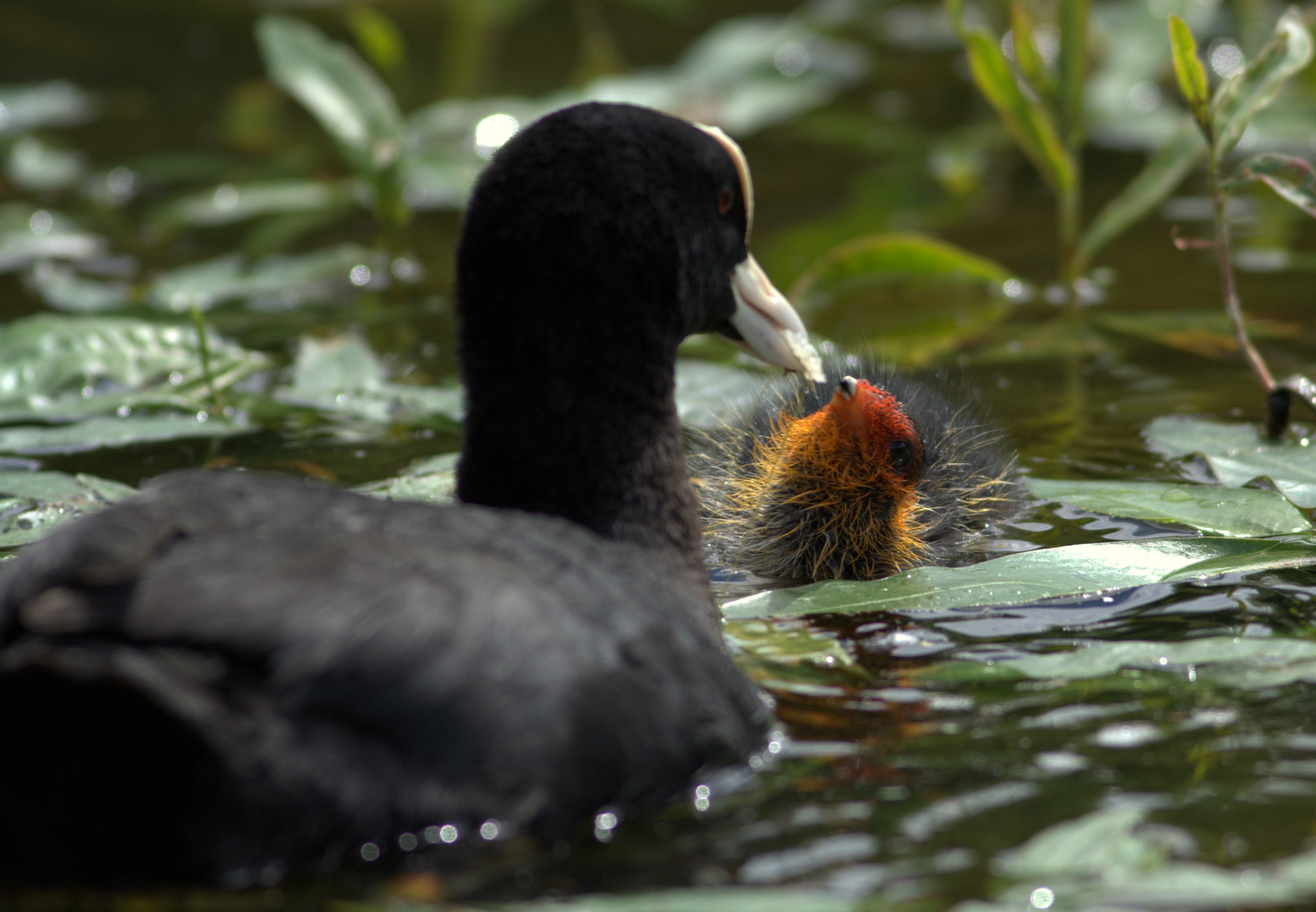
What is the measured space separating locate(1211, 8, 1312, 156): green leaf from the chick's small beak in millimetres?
1357

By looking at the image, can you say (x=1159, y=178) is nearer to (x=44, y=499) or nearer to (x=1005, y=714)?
(x=1005, y=714)

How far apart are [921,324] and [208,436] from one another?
9.45 feet

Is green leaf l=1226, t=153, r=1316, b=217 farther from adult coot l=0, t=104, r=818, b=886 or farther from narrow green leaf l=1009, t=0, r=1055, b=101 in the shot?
adult coot l=0, t=104, r=818, b=886

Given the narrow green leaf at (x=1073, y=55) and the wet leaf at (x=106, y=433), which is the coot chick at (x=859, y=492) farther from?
the narrow green leaf at (x=1073, y=55)

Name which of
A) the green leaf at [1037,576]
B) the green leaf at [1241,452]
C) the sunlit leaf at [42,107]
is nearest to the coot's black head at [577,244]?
the green leaf at [1037,576]

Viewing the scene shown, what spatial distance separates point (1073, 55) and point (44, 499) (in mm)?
3806

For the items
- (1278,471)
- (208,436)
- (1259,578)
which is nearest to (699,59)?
(208,436)

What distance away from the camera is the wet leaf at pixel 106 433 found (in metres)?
4.67

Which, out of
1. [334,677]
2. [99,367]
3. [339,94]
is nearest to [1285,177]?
[334,677]

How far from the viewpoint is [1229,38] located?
32.4ft

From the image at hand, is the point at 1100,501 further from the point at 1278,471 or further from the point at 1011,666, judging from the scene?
the point at 1011,666

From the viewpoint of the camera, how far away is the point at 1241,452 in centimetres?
431

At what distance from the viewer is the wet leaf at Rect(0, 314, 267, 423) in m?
4.91

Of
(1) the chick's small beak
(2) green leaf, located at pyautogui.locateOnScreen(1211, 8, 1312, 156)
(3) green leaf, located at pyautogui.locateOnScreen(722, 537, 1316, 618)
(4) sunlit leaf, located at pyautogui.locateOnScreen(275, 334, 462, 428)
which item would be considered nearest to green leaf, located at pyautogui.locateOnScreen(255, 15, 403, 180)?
(4) sunlit leaf, located at pyautogui.locateOnScreen(275, 334, 462, 428)
